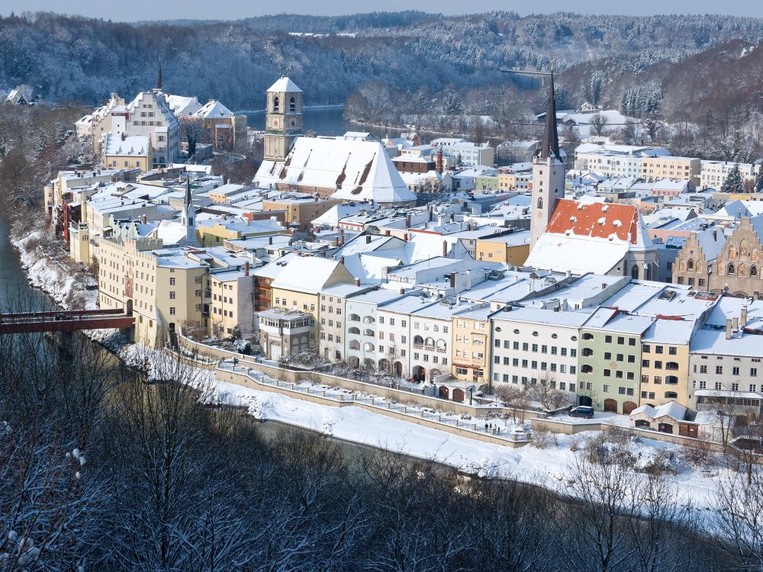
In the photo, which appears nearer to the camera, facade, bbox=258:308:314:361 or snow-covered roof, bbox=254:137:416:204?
facade, bbox=258:308:314:361

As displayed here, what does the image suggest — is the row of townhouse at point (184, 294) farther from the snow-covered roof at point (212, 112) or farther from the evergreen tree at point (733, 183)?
the snow-covered roof at point (212, 112)

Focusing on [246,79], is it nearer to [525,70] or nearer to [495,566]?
[525,70]

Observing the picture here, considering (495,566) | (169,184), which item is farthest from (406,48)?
(495,566)

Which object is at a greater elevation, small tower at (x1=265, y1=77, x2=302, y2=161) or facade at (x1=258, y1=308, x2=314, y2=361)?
small tower at (x1=265, y1=77, x2=302, y2=161)

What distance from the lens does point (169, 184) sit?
28.2 m

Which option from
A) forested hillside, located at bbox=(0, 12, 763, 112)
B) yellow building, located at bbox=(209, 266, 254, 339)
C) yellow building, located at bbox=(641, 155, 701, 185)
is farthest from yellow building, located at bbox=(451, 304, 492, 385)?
forested hillside, located at bbox=(0, 12, 763, 112)

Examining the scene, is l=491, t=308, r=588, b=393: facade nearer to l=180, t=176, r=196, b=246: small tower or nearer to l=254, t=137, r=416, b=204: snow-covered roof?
l=180, t=176, r=196, b=246: small tower

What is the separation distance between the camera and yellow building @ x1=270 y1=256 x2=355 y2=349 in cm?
1820

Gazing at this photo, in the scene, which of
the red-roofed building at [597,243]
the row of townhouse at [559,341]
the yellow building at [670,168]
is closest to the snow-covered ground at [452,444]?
the row of townhouse at [559,341]

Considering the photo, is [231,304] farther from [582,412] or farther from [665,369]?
[665,369]

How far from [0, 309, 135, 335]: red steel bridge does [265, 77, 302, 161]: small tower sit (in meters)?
13.1

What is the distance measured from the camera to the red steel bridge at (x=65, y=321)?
688 inches

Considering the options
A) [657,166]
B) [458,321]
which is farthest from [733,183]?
[458,321]

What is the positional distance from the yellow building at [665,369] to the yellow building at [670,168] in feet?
72.7
